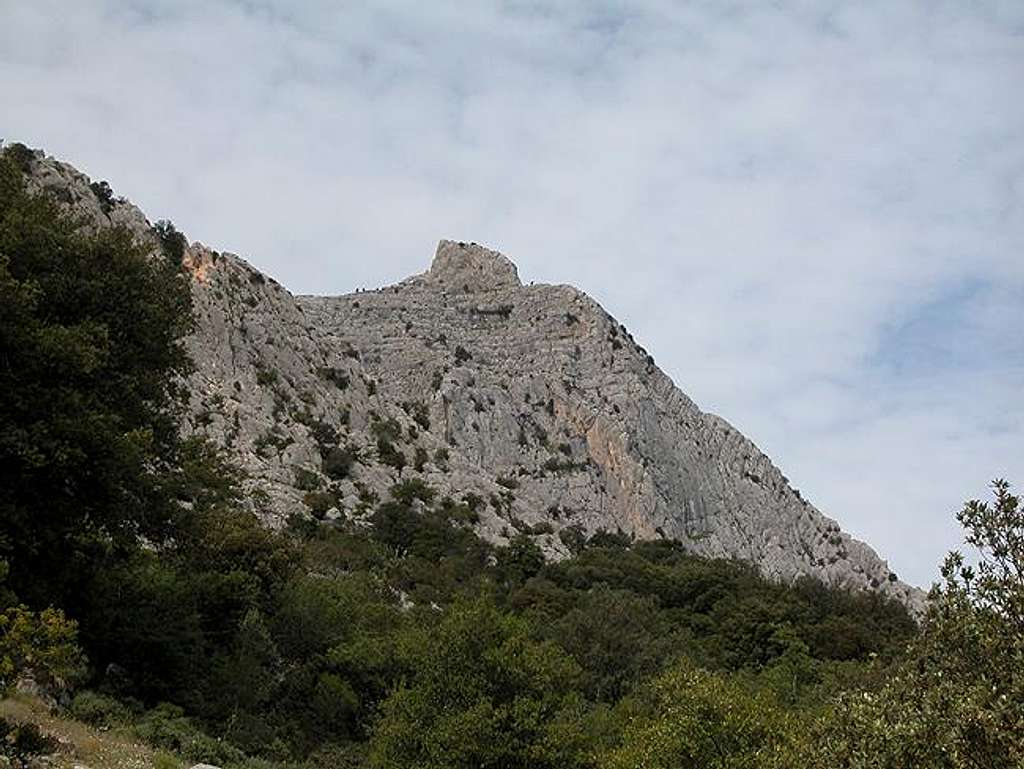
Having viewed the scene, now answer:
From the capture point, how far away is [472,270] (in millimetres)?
126000

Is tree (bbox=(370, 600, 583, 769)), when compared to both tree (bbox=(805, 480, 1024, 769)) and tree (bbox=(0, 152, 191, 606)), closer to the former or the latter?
tree (bbox=(0, 152, 191, 606))

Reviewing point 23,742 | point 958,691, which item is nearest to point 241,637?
point 23,742

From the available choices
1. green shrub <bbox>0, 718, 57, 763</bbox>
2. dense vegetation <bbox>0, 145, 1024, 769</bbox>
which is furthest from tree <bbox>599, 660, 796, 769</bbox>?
green shrub <bbox>0, 718, 57, 763</bbox>

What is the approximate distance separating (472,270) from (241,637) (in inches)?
3650

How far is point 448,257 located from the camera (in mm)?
128875

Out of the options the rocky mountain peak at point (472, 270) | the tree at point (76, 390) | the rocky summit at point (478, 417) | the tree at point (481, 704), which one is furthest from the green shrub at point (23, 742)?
the rocky mountain peak at point (472, 270)

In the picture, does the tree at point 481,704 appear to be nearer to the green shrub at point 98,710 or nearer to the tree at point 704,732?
the tree at point 704,732

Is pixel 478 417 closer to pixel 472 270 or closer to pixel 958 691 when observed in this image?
pixel 472 270

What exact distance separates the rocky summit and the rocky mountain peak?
24 centimetres

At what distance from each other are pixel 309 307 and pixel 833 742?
11017cm

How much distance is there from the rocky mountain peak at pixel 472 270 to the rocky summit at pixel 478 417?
0.24 m

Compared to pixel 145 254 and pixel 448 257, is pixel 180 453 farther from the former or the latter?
pixel 448 257

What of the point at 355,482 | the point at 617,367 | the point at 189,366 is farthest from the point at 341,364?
the point at 189,366

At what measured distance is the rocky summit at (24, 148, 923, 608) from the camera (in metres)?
71.2
